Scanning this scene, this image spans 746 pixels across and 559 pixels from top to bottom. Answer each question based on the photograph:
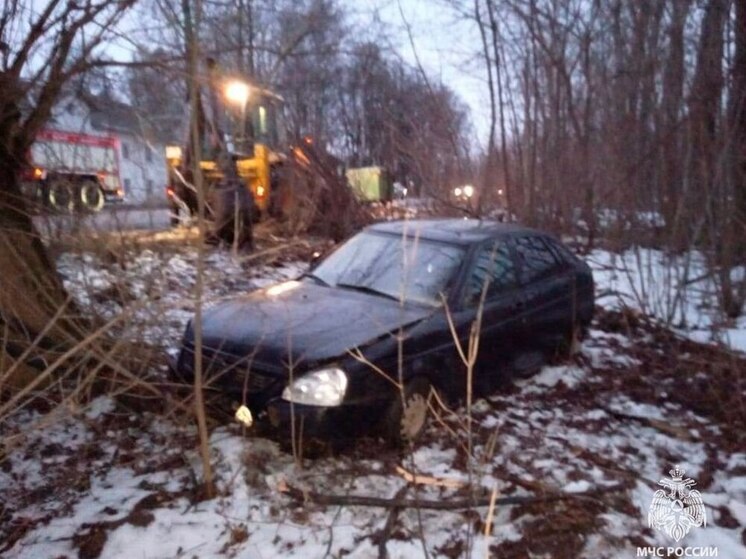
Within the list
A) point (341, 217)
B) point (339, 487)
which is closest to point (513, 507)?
point (339, 487)

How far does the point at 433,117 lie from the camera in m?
15.9

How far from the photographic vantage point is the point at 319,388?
4258 mm

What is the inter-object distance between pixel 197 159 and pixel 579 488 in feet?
9.35

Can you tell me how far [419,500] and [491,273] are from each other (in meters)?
2.16

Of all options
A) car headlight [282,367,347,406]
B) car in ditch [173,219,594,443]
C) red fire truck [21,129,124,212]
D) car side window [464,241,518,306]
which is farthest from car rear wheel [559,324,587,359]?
red fire truck [21,129,124,212]

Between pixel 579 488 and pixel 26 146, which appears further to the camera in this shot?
pixel 26 146

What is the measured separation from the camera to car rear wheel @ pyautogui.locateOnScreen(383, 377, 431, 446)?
4535 mm

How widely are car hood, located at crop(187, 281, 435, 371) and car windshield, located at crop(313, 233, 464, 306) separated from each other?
0.14 m

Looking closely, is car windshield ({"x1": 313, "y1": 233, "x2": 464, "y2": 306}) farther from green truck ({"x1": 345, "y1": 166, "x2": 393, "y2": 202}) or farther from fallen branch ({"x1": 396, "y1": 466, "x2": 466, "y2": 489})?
green truck ({"x1": 345, "y1": 166, "x2": 393, "y2": 202})

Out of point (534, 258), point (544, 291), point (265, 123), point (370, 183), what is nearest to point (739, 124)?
point (534, 258)

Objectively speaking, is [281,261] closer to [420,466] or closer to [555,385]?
[555,385]

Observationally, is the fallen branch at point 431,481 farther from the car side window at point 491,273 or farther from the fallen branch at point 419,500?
the car side window at point 491,273

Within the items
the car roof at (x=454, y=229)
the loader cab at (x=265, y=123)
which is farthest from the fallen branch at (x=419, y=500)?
the loader cab at (x=265, y=123)

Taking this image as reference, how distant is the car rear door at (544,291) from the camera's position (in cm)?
592
